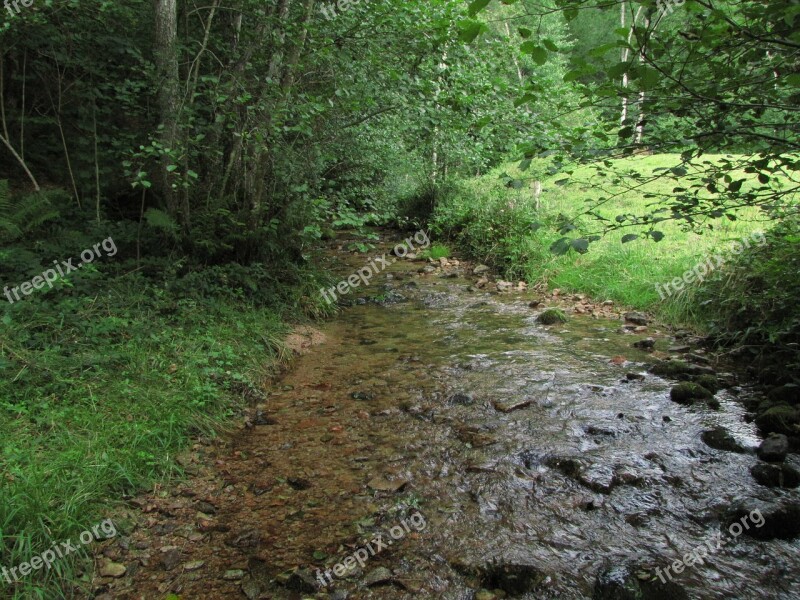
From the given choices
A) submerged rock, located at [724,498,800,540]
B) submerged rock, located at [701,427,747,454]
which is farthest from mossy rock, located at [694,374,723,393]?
submerged rock, located at [724,498,800,540]

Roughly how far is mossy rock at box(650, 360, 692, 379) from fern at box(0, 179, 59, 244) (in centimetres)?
806

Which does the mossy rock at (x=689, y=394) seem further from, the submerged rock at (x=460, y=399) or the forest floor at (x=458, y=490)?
the submerged rock at (x=460, y=399)

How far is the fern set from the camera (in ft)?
20.9

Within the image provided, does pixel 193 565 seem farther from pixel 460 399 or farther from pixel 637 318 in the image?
pixel 637 318

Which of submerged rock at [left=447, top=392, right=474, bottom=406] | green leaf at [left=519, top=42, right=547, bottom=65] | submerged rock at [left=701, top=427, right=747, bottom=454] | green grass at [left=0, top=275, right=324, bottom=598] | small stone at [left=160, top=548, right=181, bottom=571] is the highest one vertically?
green leaf at [left=519, top=42, right=547, bottom=65]

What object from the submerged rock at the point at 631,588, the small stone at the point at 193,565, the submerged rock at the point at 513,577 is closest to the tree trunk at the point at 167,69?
the small stone at the point at 193,565

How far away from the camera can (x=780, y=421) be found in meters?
4.74

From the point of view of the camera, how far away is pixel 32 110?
340 inches

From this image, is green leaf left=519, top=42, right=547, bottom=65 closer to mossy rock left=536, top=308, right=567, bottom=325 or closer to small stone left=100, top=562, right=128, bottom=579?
small stone left=100, top=562, right=128, bottom=579

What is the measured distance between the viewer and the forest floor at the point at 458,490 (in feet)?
10.4

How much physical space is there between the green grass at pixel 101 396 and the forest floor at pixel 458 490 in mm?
257

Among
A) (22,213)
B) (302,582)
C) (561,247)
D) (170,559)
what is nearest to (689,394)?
(561,247)

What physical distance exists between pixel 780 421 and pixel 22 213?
8.94m

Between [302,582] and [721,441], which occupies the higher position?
[302,582]
